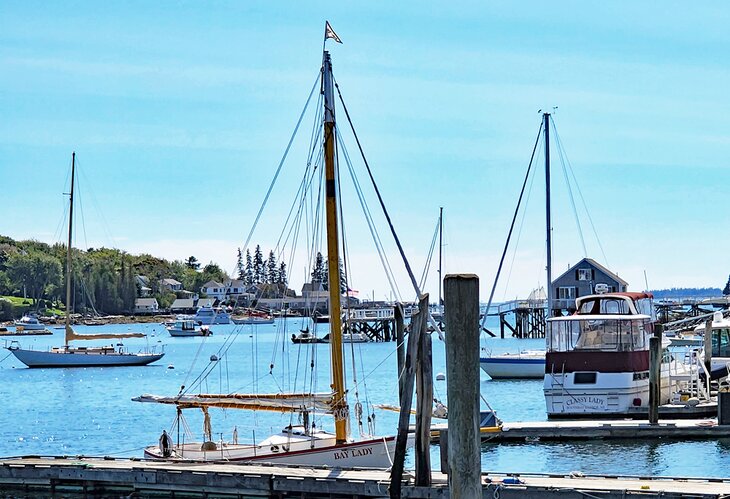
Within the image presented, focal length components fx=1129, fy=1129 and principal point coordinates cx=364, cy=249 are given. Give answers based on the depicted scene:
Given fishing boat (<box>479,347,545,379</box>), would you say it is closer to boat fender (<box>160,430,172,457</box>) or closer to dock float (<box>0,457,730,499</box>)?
boat fender (<box>160,430,172,457</box>)

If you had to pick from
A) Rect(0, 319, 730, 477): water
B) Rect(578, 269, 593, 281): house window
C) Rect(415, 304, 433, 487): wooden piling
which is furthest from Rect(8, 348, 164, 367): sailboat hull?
Rect(415, 304, 433, 487): wooden piling

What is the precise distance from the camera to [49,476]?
2677 cm

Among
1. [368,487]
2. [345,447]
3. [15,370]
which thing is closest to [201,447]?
[345,447]

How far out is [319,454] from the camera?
27.9 m

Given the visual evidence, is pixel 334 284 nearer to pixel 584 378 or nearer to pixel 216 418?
pixel 584 378

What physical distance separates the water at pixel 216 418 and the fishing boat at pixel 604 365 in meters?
4.74

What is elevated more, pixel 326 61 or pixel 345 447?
pixel 326 61

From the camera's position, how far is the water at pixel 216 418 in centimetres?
3381

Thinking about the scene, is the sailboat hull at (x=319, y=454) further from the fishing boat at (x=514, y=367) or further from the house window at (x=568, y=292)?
the house window at (x=568, y=292)

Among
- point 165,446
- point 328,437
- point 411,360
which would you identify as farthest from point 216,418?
point 411,360

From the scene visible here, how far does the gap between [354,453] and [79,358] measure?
228 feet

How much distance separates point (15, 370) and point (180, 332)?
91568 mm

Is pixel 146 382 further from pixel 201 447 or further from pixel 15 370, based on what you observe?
pixel 201 447

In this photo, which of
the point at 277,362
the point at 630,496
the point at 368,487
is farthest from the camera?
the point at 277,362
